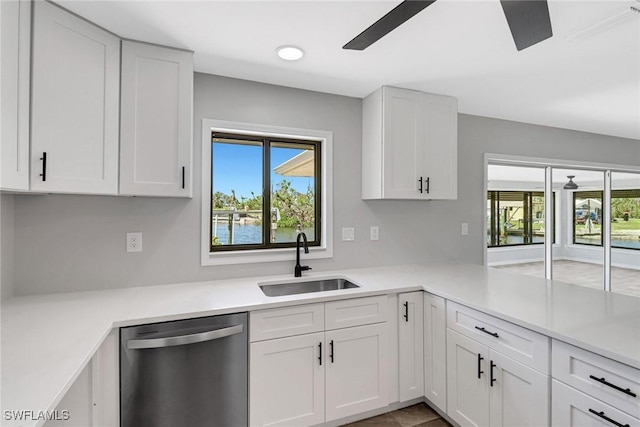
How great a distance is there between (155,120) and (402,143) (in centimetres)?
174

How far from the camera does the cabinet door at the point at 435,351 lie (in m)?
2.00

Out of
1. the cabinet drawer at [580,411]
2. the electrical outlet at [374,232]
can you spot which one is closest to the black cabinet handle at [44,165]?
the electrical outlet at [374,232]

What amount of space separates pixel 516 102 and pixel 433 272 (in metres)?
1.70

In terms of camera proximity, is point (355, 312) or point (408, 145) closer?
point (355, 312)

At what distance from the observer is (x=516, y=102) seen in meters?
2.78

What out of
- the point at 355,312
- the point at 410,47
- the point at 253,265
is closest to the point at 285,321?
the point at 355,312

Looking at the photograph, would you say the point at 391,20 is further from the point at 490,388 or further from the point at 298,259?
the point at 490,388

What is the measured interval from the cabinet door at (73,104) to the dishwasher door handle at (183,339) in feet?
2.67

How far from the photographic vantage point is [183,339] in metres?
1.54

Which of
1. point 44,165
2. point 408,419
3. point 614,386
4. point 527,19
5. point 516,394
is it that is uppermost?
point 527,19

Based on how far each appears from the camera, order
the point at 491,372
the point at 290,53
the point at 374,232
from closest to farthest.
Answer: the point at 491,372, the point at 290,53, the point at 374,232

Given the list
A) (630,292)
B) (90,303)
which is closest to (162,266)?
(90,303)

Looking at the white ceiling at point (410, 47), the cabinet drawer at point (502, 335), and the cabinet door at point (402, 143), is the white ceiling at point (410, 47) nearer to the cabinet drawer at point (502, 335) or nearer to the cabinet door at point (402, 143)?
the cabinet door at point (402, 143)

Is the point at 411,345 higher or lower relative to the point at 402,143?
lower
